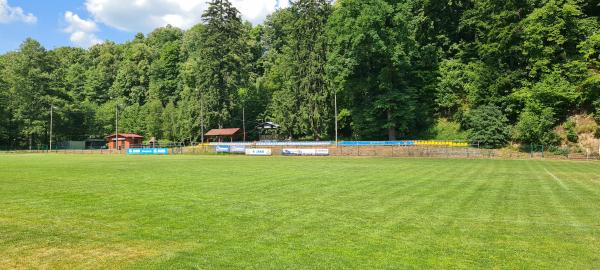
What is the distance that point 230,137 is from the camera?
246 ft

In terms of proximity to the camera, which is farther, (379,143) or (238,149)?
(238,149)

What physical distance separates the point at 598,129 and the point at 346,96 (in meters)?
32.1

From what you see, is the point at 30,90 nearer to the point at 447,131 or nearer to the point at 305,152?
the point at 305,152

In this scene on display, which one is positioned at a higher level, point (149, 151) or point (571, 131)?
point (571, 131)

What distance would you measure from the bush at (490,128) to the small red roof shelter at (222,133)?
41.5 meters

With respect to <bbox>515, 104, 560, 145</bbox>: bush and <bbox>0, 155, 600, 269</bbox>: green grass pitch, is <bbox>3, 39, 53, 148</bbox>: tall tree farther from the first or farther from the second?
<bbox>515, 104, 560, 145</bbox>: bush

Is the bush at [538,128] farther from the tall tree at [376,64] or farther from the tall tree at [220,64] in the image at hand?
the tall tree at [220,64]

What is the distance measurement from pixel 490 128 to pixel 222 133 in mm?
45791

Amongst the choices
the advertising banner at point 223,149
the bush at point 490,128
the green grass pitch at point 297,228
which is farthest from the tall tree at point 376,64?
the green grass pitch at point 297,228

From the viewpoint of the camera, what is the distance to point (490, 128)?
46688 millimetres

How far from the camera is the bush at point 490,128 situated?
1841 inches

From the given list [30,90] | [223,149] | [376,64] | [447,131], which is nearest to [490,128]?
[447,131]

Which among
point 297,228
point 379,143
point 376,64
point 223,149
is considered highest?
point 376,64

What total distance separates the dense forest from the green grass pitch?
120ft
